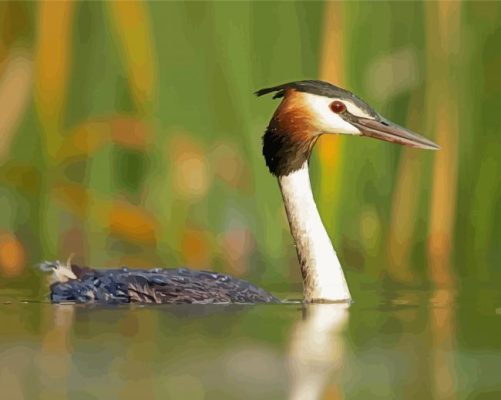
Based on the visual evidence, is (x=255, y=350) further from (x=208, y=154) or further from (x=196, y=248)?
(x=208, y=154)

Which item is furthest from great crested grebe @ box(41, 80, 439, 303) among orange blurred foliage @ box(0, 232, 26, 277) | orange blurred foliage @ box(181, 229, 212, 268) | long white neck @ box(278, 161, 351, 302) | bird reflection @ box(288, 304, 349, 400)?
orange blurred foliage @ box(181, 229, 212, 268)

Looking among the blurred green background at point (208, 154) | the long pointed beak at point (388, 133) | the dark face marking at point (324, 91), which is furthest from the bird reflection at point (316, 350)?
the blurred green background at point (208, 154)

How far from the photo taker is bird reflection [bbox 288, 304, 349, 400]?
14.8 feet

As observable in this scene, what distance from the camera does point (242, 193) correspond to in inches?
301

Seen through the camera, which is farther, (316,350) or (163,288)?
(163,288)

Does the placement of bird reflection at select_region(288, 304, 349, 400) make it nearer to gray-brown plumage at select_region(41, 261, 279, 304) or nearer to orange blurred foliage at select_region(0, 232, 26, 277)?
gray-brown plumage at select_region(41, 261, 279, 304)

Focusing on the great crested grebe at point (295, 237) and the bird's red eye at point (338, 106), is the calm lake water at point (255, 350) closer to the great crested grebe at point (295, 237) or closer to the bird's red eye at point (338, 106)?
the great crested grebe at point (295, 237)

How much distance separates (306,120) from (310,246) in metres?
0.54

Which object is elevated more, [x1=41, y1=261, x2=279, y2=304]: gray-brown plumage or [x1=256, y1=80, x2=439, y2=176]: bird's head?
[x1=256, y1=80, x2=439, y2=176]: bird's head

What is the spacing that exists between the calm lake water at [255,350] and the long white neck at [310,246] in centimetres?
9

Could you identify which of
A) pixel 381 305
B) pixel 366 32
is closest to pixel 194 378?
pixel 381 305

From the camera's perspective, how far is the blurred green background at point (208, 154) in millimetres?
7562

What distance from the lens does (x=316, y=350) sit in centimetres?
521

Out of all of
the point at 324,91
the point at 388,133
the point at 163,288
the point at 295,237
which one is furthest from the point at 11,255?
the point at 388,133
